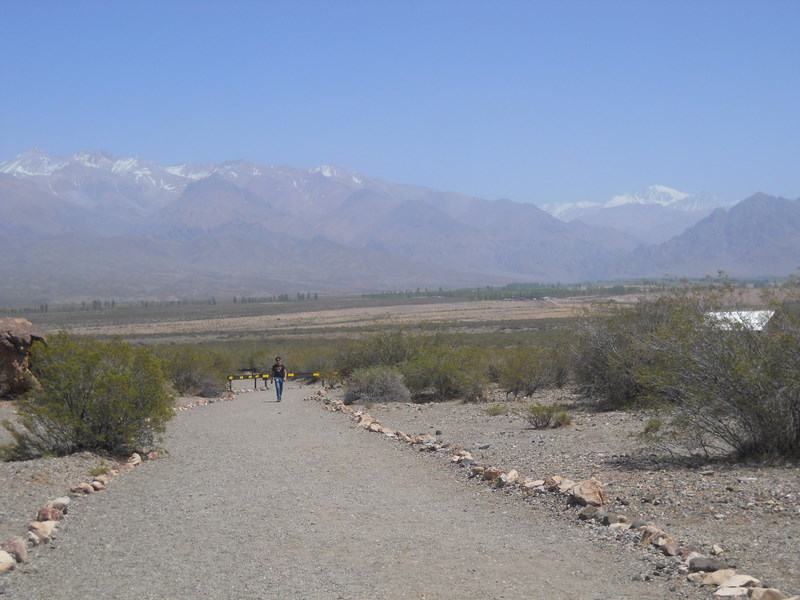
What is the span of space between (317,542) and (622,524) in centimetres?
317

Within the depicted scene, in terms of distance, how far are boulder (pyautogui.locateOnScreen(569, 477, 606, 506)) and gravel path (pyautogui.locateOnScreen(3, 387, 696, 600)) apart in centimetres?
42

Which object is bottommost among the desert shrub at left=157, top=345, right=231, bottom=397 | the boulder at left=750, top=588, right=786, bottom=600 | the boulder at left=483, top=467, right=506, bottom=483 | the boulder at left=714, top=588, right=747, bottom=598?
the desert shrub at left=157, top=345, right=231, bottom=397

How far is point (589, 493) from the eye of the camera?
9.55 meters

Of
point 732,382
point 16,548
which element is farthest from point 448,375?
point 16,548

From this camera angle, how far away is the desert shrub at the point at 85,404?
13.9 meters

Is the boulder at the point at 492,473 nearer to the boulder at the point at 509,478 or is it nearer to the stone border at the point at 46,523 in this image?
the boulder at the point at 509,478

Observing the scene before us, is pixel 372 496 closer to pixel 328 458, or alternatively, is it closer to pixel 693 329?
pixel 328 458

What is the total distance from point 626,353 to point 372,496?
10.0 m

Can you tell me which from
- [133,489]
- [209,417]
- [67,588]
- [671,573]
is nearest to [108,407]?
[133,489]

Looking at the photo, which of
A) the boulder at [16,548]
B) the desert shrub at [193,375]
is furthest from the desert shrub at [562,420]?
the desert shrub at [193,375]

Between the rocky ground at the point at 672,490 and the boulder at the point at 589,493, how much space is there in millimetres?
125

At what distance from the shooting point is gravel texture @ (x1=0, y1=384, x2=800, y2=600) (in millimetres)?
7273

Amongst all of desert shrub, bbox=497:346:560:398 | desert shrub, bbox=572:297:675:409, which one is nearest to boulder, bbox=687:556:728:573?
desert shrub, bbox=572:297:675:409

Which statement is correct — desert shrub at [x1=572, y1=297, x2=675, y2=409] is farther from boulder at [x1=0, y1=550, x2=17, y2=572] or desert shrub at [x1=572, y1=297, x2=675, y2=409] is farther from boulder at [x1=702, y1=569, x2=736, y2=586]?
boulder at [x1=0, y1=550, x2=17, y2=572]
